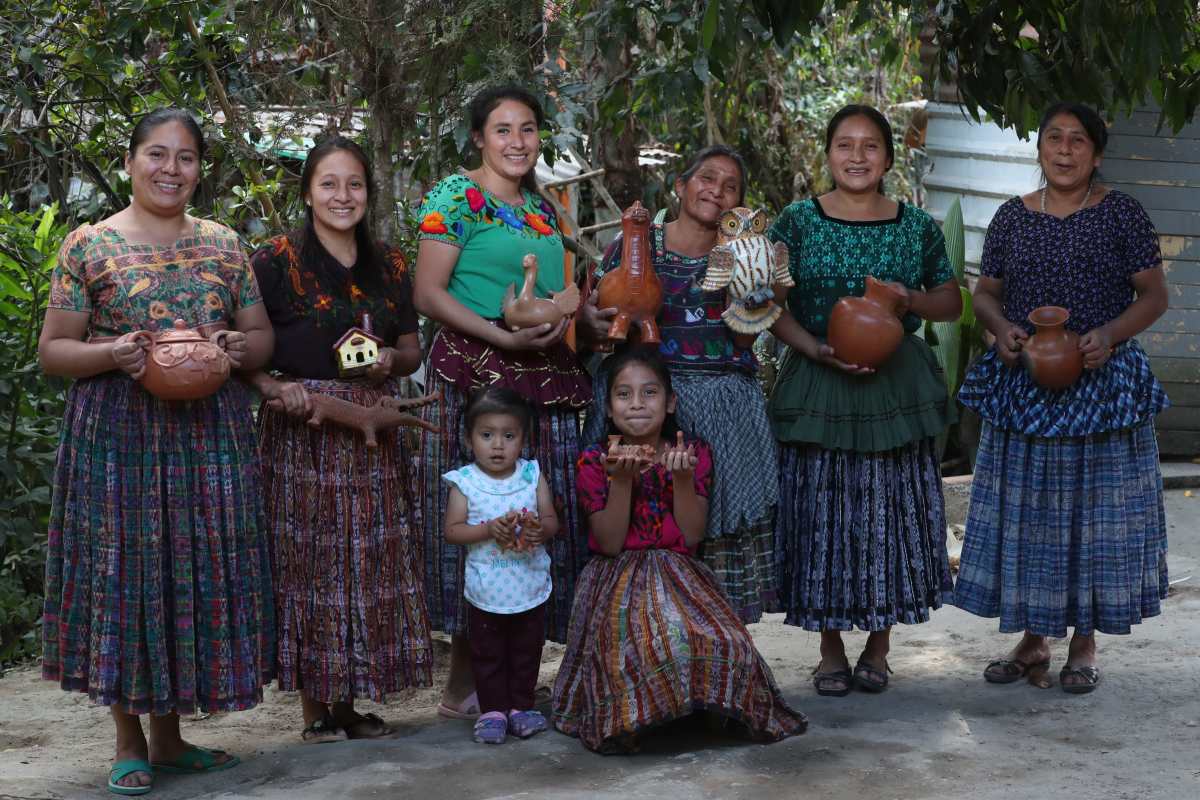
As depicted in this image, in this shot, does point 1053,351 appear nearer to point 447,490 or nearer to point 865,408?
point 865,408

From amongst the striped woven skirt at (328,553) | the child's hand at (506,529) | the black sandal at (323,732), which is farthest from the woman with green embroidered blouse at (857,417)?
the black sandal at (323,732)

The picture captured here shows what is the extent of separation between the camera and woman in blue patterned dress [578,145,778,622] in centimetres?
391

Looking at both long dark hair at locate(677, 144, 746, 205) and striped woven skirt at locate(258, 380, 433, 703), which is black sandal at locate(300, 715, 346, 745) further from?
long dark hair at locate(677, 144, 746, 205)

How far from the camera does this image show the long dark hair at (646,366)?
3.74 m

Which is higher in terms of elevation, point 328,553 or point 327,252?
point 327,252

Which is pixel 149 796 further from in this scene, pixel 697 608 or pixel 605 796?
pixel 697 608

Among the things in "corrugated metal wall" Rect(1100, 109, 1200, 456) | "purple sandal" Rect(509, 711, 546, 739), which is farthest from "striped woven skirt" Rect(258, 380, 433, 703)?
"corrugated metal wall" Rect(1100, 109, 1200, 456)

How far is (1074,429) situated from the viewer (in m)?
4.09

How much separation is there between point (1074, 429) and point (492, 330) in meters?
1.74

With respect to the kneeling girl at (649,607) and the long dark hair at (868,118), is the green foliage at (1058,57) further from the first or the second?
the kneeling girl at (649,607)

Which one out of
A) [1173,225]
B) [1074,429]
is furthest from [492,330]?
[1173,225]

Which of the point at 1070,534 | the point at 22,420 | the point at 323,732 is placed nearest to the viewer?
the point at 323,732

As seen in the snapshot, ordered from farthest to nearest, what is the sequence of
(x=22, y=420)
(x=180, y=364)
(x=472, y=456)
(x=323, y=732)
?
1. (x=22, y=420)
2. (x=472, y=456)
3. (x=323, y=732)
4. (x=180, y=364)

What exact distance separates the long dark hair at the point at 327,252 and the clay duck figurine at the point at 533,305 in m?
0.37
